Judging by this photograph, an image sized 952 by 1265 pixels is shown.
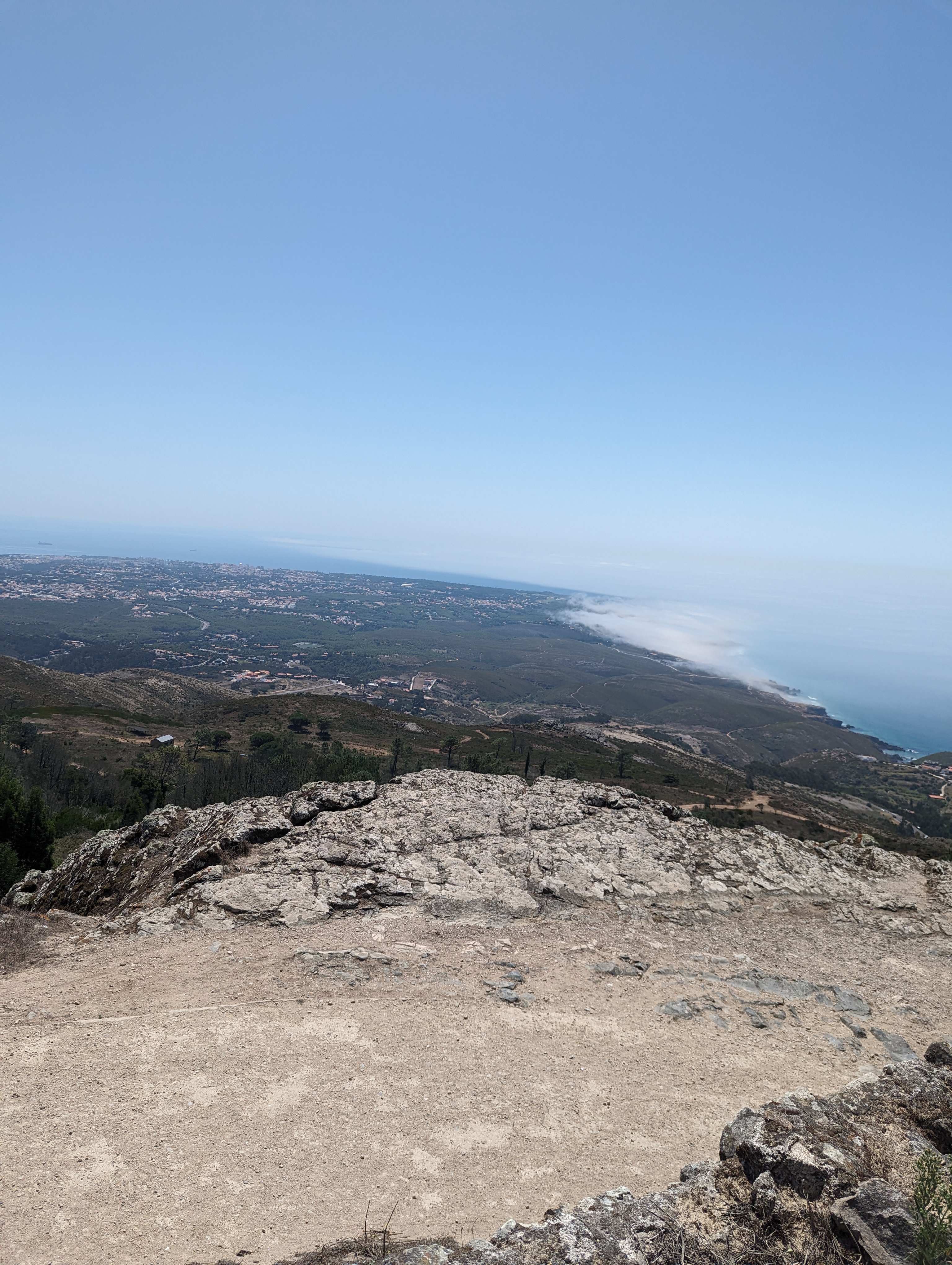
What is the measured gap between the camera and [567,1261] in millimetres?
6742

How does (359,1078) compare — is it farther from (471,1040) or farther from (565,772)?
(565,772)

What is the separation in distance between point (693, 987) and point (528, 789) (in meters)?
12.0

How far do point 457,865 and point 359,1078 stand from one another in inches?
376

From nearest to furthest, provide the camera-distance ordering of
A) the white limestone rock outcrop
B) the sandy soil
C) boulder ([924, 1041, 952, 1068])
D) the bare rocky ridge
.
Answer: the bare rocky ridge, the sandy soil, boulder ([924, 1041, 952, 1068]), the white limestone rock outcrop

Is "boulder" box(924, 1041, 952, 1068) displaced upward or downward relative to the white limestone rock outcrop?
upward

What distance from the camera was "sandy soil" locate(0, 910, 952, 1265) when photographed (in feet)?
25.3

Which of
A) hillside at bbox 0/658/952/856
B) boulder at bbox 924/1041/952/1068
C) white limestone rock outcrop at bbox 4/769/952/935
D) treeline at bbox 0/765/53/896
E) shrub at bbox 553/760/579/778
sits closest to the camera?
boulder at bbox 924/1041/952/1068

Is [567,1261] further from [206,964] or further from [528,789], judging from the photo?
[528,789]

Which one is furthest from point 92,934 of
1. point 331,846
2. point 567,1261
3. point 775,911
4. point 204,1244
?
point 775,911

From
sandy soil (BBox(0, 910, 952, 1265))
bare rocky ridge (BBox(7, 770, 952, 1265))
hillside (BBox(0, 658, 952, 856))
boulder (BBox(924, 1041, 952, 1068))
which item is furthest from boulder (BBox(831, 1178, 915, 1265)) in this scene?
hillside (BBox(0, 658, 952, 856))

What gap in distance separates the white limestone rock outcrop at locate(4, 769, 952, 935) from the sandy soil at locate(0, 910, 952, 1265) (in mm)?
1536

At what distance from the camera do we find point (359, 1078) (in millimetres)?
10383

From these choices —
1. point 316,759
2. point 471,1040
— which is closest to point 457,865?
point 471,1040

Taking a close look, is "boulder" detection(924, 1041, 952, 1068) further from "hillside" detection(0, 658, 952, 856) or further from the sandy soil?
"hillside" detection(0, 658, 952, 856)
